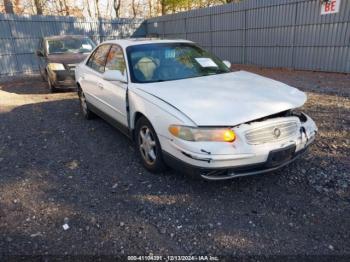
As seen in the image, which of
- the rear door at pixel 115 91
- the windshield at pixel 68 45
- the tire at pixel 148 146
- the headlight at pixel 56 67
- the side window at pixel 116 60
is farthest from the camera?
the windshield at pixel 68 45

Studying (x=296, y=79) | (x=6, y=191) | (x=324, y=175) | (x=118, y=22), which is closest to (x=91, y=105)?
(x=6, y=191)

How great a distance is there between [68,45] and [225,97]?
8.10m

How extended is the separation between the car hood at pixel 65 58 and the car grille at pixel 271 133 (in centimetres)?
735

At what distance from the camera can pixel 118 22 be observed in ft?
62.0

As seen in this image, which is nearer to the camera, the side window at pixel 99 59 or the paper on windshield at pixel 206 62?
the paper on windshield at pixel 206 62

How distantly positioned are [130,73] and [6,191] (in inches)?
80.6

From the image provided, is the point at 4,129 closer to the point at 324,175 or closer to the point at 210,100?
the point at 210,100

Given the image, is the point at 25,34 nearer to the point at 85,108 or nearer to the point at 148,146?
the point at 85,108

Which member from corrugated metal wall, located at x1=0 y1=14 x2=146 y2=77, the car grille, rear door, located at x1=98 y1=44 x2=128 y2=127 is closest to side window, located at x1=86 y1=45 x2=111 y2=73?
rear door, located at x1=98 y1=44 x2=128 y2=127

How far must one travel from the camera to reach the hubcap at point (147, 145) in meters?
3.48

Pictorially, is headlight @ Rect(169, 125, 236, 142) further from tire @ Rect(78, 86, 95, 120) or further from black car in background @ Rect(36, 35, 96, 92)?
black car in background @ Rect(36, 35, 96, 92)

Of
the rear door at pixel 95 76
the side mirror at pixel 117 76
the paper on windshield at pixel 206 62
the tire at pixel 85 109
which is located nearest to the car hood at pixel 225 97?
the side mirror at pixel 117 76

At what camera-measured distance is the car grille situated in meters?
2.79

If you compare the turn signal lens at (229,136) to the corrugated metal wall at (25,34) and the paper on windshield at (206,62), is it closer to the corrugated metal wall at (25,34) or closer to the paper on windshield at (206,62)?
the paper on windshield at (206,62)
